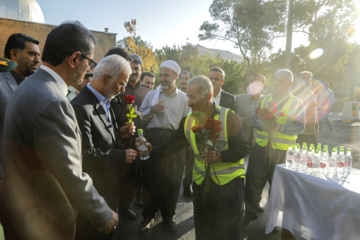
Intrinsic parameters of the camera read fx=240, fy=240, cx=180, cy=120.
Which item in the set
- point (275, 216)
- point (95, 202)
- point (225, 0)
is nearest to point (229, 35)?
point (225, 0)

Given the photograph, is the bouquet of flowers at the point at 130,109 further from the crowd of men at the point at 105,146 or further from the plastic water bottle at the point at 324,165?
the plastic water bottle at the point at 324,165

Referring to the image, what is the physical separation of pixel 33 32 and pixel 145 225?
23.6 metres

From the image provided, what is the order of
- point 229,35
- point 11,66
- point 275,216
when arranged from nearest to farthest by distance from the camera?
point 11,66 → point 275,216 → point 229,35

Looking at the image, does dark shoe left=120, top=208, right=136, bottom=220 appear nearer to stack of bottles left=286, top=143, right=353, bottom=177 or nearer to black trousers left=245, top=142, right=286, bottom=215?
black trousers left=245, top=142, right=286, bottom=215

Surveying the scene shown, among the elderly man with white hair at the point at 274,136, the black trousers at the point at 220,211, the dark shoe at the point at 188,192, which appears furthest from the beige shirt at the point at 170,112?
the dark shoe at the point at 188,192

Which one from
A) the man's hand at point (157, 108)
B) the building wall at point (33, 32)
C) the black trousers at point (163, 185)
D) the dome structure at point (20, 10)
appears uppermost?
the dome structure at point (20, 10)

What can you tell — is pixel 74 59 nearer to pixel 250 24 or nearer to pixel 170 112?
pixel 170 112

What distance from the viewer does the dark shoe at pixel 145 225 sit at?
144 inches

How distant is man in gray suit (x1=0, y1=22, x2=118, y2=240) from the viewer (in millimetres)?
1376

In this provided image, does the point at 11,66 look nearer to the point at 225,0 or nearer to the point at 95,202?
the point at 95,202

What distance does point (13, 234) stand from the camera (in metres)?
1.49

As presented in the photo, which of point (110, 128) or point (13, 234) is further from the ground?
point (110, 128)

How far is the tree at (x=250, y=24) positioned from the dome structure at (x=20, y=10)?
18783 millimetres

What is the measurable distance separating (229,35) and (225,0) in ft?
12.7
